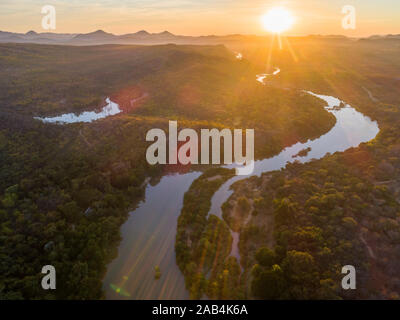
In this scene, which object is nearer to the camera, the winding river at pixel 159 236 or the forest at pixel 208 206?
the forest at pixel 208 206

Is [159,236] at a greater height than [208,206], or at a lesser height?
lesser

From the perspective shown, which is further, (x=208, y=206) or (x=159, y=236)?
(x=208, y=206)

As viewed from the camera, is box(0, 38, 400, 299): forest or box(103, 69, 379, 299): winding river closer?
box(0, 38, 400, 299): forest

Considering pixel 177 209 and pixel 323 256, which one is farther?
pixel 177 209

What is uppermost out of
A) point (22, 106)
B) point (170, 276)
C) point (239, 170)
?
point (22, 106)

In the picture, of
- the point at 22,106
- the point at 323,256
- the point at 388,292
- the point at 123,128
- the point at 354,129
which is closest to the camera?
the point at 388,292

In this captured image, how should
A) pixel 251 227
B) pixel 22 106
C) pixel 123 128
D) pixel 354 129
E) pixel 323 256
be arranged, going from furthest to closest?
pixel 22 106, pixel 354 129, pixel 123 128, pixel 251 227, pixel 323 256
